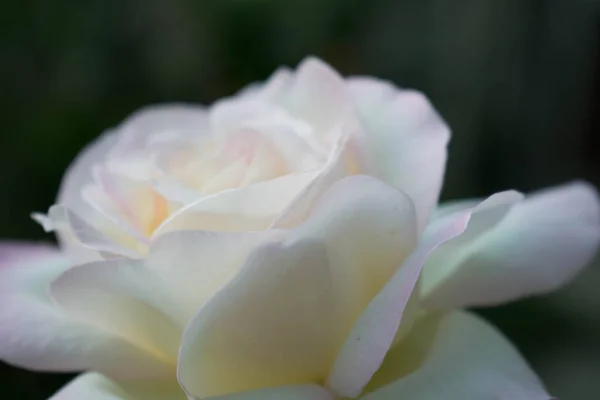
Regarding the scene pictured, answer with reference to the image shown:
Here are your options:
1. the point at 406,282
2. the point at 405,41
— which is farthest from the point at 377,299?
the point at 405,41

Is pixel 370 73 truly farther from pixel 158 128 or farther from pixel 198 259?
pixel 198 259

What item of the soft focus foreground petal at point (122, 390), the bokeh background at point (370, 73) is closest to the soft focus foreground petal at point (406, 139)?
the soft focus foreground petal at point (122, 390)

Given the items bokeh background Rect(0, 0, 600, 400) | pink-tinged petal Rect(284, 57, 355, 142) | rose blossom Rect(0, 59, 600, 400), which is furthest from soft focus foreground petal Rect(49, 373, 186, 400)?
bokeh background Rect(0, 0, 600, 400)

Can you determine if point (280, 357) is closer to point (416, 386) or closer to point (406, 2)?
point (416, 386)

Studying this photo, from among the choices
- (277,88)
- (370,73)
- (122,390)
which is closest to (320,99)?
(277,88)

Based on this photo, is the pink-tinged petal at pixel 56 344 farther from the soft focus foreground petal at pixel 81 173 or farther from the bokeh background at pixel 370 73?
the bokeh background at pixel 370 73
